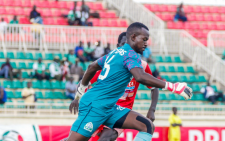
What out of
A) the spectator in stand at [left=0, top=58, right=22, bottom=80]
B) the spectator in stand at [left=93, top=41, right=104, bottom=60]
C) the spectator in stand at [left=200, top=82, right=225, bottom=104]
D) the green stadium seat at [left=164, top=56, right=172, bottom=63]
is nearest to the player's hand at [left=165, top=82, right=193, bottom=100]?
the spectator in stand at [left=0, top=58, right=22, bottom=80]

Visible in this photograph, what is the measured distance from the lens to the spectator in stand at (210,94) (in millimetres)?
15791

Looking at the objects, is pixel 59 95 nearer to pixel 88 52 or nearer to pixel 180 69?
pixel 88 52

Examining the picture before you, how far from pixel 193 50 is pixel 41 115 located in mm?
8181

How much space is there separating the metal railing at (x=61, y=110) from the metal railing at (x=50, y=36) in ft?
14.6

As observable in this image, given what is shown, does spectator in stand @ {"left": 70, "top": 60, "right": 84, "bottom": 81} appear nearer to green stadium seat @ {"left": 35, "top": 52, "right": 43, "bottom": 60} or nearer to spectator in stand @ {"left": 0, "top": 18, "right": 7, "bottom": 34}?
green stadium seat @ {"left": 35, "top": 52, "right": 43, "bottom": 60}

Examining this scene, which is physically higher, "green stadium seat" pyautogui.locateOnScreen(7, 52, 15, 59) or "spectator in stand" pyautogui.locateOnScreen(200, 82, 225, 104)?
"green stadium seat" pyautogui.locateOnScreen(7, 52, 15, 59)

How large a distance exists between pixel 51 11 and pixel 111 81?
49.9 feet

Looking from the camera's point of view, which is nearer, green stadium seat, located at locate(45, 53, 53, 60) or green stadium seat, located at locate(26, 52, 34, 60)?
green stadium seat, located at locate(26, 52, 34, 60)

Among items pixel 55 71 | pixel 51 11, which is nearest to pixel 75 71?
pixel 55 71

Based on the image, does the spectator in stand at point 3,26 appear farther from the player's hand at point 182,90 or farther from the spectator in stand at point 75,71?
the player's hand at point 182,90

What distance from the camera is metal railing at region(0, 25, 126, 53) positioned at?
17.3 m

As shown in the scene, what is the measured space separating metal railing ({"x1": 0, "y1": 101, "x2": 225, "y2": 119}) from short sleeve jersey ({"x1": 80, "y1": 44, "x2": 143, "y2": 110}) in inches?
310

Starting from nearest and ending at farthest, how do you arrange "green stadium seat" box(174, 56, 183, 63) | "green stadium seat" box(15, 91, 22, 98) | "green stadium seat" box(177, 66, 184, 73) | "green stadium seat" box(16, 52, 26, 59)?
"green stadium seat" box(15, 91, 22, 98) < "green stadium seat" box(16, 52, 26, 59) < "green stadium seat" box(177, 66, 184, 73) < "green stadium seat" box(174, 56, 183, 63)

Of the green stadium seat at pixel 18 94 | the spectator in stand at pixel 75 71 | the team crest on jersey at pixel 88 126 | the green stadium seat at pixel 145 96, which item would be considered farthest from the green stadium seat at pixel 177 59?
the team crest on jersey at pixel 88 126
